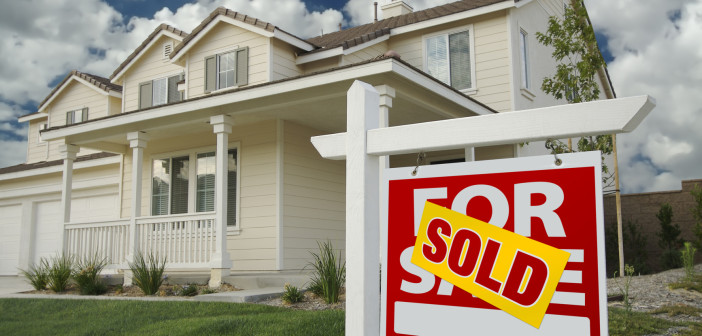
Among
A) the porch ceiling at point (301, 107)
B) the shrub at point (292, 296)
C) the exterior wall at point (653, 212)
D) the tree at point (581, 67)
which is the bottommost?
the shrub at point (292, 296)

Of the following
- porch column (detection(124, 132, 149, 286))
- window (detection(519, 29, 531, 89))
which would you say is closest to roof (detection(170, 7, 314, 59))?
porch column (detection(124, 132, 149, 286))

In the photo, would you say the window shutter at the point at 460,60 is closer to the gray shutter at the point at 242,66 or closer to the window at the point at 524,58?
the window at the point at 524,58

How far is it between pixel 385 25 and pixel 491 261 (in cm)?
1345

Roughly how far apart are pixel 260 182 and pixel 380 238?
856 centimetres

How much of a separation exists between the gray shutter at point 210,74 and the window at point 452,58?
4498 millimetres

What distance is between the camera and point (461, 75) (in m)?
12.5

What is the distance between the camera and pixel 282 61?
12.1m

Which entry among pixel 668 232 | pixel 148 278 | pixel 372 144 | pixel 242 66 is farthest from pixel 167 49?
pixel 372 144

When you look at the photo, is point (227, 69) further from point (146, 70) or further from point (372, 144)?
point (372, 144)

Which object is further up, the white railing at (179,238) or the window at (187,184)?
the window at (187,184)

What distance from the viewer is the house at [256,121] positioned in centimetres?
958

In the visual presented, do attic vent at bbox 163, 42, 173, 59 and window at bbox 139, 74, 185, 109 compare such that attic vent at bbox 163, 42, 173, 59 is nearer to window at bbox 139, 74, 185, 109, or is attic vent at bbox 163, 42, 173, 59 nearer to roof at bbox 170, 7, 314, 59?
window at bbox 139, 74, 185, 109

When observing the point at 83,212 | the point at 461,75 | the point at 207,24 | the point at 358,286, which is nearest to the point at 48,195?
the point at 83,212

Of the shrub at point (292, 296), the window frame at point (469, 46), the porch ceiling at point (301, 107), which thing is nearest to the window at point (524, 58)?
the window frame at point (469, 46)
